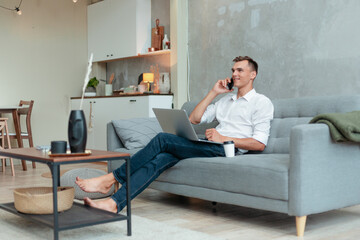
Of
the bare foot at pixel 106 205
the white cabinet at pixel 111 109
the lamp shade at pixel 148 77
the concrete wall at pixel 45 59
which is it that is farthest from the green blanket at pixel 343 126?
the concrete wall at pixel 45 59

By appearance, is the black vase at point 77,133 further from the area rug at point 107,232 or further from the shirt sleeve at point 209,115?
the shirt sleeve at point 209,115

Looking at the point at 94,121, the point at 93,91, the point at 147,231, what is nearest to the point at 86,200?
the point at 147,231

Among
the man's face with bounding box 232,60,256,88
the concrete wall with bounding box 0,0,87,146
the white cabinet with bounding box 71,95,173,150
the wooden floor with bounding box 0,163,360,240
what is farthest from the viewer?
the concrete wall with bounding box 0,0,87,146

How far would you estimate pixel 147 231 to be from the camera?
8.80ft

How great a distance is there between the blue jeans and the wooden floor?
1.00 feet

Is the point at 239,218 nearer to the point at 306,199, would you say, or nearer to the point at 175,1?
the point at 306,199

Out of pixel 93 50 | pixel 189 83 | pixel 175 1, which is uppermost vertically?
pixel 175 1

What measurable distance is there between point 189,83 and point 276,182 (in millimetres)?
3028

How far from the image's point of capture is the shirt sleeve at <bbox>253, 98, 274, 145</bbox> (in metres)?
3.21

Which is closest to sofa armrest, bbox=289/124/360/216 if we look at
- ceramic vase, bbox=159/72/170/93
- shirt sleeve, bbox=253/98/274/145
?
shirt sleeve, bbox=253/98/274/145

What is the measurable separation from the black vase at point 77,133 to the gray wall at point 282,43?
2312mm

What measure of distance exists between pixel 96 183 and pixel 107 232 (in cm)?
37

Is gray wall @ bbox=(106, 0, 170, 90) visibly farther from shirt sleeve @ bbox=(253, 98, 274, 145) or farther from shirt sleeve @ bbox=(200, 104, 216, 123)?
shirt sleeve @ bbox=(253, 98, 274, 145)

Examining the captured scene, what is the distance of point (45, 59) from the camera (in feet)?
22.1
